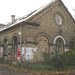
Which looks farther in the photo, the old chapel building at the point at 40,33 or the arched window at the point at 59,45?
the arched window at the point at 59,45

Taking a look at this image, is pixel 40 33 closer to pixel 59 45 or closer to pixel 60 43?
pixel 59 45

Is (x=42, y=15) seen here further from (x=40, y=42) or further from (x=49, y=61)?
(x=49, y=61)

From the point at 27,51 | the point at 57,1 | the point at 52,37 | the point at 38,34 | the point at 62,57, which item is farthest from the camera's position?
Result: the point at 57,1

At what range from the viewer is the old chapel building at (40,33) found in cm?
1333

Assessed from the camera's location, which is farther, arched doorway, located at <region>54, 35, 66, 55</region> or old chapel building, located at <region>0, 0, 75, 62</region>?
arched doorway, located at <region>54, 35, 66, 55</region>

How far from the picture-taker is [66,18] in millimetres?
17828

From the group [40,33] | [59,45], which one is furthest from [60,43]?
[40,33]

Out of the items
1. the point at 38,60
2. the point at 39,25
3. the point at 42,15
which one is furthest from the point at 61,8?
the point at 38,60

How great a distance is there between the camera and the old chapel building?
13.3m

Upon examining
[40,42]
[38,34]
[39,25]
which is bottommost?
[40,42]

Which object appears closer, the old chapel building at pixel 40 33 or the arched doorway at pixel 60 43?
the old chapel building at pixel 40 33

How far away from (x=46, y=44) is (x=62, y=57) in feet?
12.6

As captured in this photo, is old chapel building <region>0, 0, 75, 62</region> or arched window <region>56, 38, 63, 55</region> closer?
old chapel building <region>0, 0, 75, 62</region>

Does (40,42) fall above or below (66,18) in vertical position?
below
